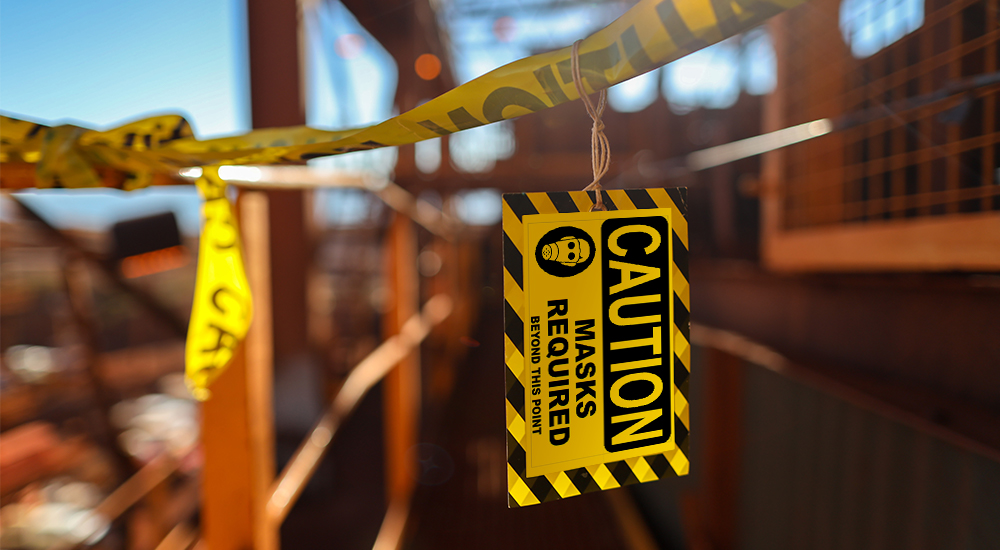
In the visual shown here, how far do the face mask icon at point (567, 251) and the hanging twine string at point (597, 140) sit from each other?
0.05 m

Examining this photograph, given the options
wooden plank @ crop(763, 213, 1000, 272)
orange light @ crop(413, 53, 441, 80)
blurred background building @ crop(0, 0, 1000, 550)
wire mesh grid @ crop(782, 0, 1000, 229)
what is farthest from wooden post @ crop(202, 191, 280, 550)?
orange light @ crop(413, 53, 441, 80)

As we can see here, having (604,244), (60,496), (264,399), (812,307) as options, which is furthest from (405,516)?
(60,496)

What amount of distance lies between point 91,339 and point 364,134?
3.90m

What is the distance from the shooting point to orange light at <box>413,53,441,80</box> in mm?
6852

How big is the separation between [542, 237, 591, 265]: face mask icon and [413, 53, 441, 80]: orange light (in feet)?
22.3

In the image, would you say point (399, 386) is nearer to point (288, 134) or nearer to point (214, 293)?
point (214, 293)

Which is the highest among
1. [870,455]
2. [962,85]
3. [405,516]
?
[962,85]

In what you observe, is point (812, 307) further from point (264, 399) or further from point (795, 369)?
point (264, 399)

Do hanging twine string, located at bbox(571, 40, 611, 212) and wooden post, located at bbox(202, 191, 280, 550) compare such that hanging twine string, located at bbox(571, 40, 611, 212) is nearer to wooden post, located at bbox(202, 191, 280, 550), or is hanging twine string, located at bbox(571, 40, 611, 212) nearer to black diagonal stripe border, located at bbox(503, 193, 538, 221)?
black diagonal stripe border, located at bbox(503, 193, 538, 221)

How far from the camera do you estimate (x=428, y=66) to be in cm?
723

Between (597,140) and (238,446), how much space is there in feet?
3.28

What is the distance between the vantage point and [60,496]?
4.93 m

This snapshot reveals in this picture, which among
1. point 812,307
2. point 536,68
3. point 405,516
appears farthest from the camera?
point 405,516

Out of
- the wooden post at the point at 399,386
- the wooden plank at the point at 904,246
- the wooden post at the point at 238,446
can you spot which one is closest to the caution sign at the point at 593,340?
the wooden post at the point at 238,446
